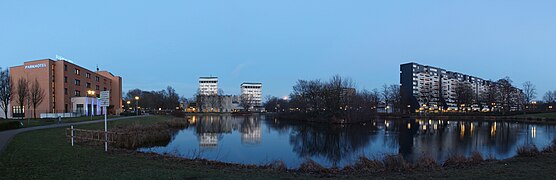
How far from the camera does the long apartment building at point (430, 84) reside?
4798 inches

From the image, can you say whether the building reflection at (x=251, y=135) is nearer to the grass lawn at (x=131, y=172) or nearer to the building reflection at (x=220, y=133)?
the building reflection at (x=220, y=133)

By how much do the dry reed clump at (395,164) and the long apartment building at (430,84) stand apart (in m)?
110

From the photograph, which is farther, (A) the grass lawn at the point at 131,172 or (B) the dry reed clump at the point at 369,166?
(B) the dry reed clump at the point at 369,166

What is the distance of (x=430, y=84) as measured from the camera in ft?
445

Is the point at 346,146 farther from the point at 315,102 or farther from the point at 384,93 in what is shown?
the point at 384,93

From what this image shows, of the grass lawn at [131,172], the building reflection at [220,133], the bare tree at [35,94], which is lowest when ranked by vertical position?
the building reflection at [220,133]

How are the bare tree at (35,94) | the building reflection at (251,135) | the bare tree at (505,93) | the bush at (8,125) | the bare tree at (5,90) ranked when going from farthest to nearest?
the bare tree at (505,93) → the bare tree at (5,90) → the bare tree at (35,94) → the building reflection at (251,135) → the bush at (8,125)

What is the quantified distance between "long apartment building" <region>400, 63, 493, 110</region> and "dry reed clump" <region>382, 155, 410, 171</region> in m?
110

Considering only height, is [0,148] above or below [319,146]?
above

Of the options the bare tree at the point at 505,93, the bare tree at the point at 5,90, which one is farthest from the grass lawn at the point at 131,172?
the bare tree at the point at 505,93

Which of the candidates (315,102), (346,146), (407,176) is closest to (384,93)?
(315,102)

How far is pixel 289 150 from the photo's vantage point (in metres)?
22.6

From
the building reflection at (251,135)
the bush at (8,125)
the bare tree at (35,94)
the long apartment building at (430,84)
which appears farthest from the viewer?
the long apartment building at (430,84)

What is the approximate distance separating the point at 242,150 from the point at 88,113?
4897 cm
